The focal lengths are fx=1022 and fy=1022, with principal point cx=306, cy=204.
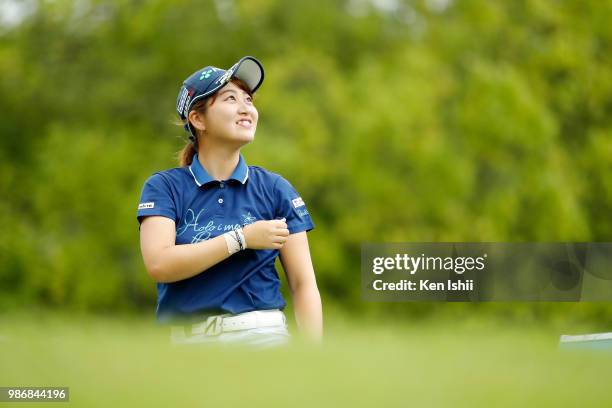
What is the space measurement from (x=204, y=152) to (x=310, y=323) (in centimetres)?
88

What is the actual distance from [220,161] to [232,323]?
0.75 metres

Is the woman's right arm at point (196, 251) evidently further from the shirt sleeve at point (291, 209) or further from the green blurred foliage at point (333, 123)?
the green blurred foliage at point (333, 123)

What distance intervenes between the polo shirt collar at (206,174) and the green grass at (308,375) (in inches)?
28.6

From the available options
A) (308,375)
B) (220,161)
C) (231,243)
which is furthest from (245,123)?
(308,375)

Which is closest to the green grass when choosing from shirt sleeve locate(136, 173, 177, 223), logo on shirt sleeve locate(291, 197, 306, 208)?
shirt sleeve locate(136, 173, 177, 223)

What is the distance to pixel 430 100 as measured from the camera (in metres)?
20.2

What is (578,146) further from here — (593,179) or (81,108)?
(81,108)

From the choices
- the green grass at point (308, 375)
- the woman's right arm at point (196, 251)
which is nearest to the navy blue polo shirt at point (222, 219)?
→ the woman's right arm at point (196, 251)

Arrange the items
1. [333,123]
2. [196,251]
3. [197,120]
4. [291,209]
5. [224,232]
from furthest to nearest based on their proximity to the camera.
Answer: [333,123]
[197,120]
[291,209]
[224,232]
[196,251]

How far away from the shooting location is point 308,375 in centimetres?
307

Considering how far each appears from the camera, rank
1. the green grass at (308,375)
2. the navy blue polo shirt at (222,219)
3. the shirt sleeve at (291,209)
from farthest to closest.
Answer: the shirt sleeve at (291,209) → the navy blue polo shirt at (222,219) → the green grass at (308,375)

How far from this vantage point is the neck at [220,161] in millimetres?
4258

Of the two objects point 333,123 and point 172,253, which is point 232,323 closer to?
point 172,253

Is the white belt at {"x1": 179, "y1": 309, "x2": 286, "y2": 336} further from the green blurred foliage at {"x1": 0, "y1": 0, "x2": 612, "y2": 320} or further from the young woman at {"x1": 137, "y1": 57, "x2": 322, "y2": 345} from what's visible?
the green blurred foliage at {"x1": 0, "y1": 0, "x2": 612, "y2": 320}
